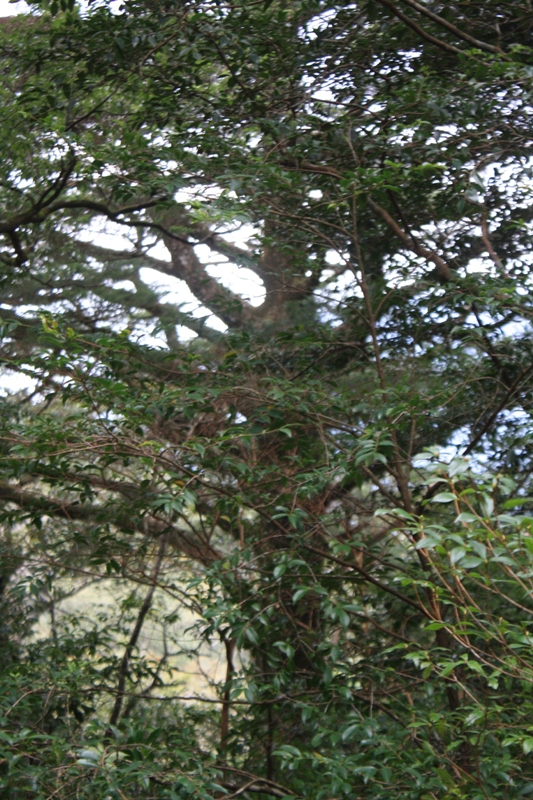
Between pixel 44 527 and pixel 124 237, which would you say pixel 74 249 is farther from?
pixel 44 527

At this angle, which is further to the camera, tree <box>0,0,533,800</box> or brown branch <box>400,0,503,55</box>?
brown branch <box>400,0,503,55</box>

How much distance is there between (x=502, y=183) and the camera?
3.39m

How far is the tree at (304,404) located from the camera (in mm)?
2177

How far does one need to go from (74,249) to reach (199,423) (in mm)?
2068

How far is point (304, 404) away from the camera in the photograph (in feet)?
8.31

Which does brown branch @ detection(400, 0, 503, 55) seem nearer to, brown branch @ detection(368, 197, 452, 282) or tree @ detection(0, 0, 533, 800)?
tree @ detection(0, 0, 533, 800)

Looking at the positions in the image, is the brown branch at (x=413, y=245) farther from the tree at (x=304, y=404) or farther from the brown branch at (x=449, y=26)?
the brown branch at (x=449, y=26)

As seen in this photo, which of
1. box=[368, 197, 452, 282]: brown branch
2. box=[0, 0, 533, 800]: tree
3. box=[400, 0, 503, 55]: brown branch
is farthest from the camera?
box=[368, 197, 452, 282]: brown branch

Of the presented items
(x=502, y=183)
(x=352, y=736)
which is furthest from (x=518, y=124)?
(x=352, y=736)

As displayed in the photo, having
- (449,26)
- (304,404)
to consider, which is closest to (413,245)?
(449,26)

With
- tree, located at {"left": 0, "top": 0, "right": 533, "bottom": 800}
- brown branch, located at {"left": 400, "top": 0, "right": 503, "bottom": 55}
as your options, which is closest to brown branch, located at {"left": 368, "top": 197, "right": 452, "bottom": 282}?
tree, located at {"left": 0, "top": 0, "right": 533, "bottom": 800}

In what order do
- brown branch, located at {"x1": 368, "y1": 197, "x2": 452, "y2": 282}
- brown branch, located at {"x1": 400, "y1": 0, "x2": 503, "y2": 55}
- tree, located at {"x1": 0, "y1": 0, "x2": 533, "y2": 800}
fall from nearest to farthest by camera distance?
tree, located at {"x1": 0, "y1": 0, "x2": 533, "y2": 800} → brown branch, located at {"x1": 400, "y1": 0, "x2": 503, "y2": 55} → brown branch, located at {"x1": 368, "y1": 197, "x2": 452, "y2": 282}

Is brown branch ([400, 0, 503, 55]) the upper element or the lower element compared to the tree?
upper

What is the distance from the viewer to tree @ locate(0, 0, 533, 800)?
2177mm
